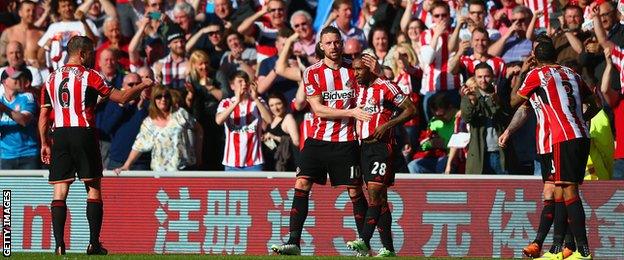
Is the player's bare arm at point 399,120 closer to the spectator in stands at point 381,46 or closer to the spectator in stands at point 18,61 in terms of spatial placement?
the spectator in stands at point 381,46

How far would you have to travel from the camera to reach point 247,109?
62.5 feet

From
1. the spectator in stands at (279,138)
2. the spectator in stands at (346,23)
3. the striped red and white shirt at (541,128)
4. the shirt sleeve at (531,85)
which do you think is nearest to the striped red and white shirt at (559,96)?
the shirt sleeve at (531,85)

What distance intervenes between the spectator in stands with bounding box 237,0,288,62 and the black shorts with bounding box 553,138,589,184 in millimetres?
6958

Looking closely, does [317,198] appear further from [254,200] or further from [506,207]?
[506,207]

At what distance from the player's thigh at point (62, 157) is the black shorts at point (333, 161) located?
8.02 ft

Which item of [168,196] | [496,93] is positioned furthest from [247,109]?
[496,93]

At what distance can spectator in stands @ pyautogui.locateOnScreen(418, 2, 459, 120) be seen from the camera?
19.0 metres

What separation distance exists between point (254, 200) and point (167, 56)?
12.1 ft

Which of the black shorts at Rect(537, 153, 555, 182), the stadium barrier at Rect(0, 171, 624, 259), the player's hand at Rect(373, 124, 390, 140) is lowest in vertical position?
the stadium barrier at Rect(0, 171, 624, 259)

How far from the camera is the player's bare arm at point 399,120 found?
Answer: 1516cm

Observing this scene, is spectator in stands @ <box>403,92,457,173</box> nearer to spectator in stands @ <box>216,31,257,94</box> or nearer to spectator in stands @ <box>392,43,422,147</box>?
spectator in stands @ <box>392,43,422,147</box>

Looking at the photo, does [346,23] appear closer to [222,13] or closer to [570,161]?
[222,13]

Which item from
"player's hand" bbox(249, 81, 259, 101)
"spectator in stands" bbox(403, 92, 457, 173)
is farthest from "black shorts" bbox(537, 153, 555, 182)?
"player's hand" bbox(249, 81, 259, 101)

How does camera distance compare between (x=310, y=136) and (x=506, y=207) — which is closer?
(x=310, y=136)
